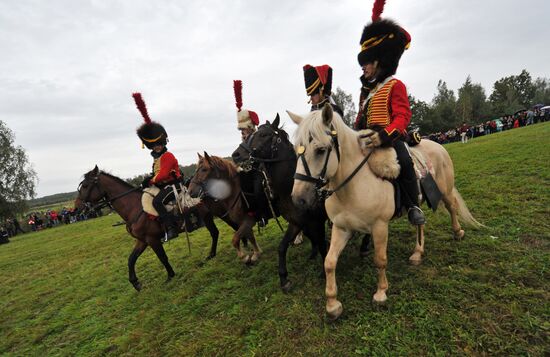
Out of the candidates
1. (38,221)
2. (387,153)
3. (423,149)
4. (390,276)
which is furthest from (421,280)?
(38,221)

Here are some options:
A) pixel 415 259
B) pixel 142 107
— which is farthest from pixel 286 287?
pixel 142 107

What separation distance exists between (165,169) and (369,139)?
470cm

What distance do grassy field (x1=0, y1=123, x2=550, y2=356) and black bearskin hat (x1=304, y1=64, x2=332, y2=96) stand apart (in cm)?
303

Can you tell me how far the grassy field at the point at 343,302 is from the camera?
2832mm

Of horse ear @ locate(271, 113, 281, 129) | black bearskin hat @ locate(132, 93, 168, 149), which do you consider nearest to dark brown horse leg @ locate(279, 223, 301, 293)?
horse ear @ locate(271, 113, 281, 129)

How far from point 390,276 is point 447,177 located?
2.03m

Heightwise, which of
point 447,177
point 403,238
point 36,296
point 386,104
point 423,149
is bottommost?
point 36,296

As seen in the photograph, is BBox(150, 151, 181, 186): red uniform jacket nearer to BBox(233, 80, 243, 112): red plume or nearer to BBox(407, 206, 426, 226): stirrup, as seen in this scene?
BBox(233, 80, 243, 112): red plume

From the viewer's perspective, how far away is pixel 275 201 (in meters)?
5.21

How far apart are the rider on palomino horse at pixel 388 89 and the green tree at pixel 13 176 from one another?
42001mm

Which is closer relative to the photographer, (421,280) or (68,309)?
(421,280)

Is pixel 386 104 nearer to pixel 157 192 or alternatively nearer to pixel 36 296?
pixel 157 192

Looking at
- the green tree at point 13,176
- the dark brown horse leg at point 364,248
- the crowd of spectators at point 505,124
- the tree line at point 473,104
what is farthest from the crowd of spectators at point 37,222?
the tree line at point 473,104

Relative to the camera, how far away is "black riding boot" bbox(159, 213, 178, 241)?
20.1ft
